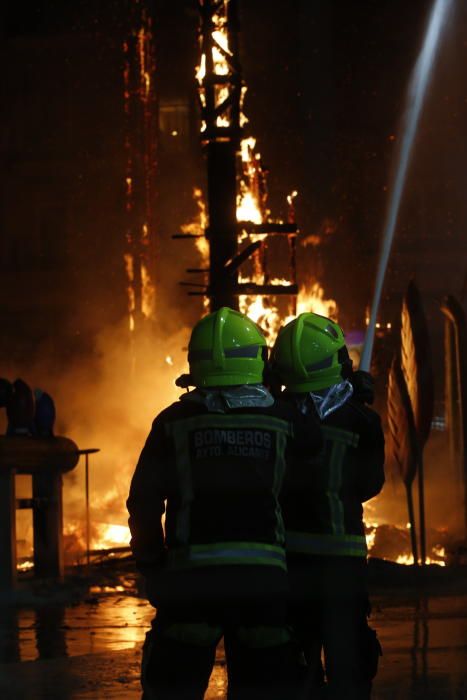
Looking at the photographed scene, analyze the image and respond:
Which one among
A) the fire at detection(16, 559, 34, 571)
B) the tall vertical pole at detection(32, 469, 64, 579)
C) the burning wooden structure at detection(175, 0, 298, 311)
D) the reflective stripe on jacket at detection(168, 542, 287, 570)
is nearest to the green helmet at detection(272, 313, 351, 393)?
the reflective stripe on jacket at detection(168, 542, 287, 570)

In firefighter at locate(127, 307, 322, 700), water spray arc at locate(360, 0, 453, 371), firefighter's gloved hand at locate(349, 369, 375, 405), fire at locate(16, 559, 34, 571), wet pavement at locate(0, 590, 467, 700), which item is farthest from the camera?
water spray arc at locate(360, 0, 453, 371)

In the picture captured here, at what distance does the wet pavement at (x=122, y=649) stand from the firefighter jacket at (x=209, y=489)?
184 centimetres

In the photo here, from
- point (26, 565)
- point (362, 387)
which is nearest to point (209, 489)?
point (362, 387)

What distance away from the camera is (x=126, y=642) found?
303 inches

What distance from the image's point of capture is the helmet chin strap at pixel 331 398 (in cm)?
502

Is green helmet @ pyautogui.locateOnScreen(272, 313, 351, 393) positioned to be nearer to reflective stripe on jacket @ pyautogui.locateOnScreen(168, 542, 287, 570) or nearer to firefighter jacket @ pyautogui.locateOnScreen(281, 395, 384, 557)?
firefighter jacket @ pyautogui.locateOnScreen(281, 395, 384, 557)

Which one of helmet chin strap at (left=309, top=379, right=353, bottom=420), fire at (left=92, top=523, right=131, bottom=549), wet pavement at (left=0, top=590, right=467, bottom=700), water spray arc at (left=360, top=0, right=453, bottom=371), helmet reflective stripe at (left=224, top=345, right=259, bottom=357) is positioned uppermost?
water spray arc at (left=360, top=0, right=453, bottom=371)

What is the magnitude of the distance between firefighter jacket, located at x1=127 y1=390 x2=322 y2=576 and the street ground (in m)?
1.83

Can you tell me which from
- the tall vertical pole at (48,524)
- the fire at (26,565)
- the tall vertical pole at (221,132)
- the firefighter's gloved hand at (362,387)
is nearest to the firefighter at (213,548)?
the firefighter's gloved hand at (362,387)

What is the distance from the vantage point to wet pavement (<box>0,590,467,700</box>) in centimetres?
610

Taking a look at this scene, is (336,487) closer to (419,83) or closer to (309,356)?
(309,356)

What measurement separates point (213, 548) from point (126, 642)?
11.7 feet

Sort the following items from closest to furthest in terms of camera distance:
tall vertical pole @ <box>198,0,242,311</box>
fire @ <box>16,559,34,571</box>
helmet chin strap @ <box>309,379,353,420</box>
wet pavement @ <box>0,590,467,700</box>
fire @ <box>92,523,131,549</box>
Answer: helmet chin strap @ <box>309,379,353,420</box> < wet pavement @ <box>0,590,467,700</box> < fire @ <box>16,559,34,571</box> < tall vertical pole @ <box>198,0,242,311</box> < fire @ <box>92,523,131,549</box>

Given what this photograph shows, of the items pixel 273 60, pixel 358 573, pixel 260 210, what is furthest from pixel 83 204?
pixel 358 573
